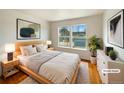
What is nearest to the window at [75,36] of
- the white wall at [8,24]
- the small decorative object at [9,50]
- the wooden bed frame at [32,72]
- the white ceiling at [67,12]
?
the white ceiling at [67,12]

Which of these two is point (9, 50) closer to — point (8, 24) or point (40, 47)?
point (8, 24)

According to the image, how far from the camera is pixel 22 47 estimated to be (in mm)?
2031

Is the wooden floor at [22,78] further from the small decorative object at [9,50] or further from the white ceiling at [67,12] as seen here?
the white ceiling at [67,12]

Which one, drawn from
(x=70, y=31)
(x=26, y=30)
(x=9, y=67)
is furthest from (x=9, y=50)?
(x=70, y=31)

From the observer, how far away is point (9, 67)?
1631mm

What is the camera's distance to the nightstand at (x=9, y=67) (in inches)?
58.5

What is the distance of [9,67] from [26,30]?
976 millimetres
